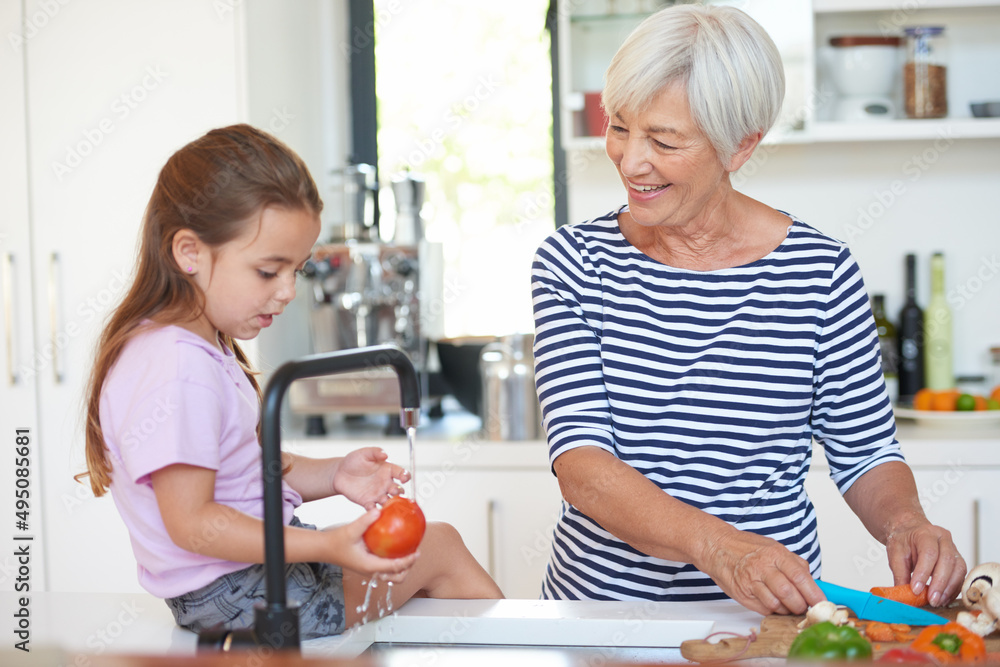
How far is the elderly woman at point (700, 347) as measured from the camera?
3.89ft

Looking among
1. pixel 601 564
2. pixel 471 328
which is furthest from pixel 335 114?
pixel 601 564

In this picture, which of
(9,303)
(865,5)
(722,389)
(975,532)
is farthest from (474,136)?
(722,389)

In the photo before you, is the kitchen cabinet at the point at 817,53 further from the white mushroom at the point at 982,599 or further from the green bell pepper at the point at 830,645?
the green bell pepper at the point at 830,645

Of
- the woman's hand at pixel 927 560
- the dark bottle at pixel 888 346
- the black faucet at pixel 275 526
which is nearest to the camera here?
the black faucet at pixel 275 526

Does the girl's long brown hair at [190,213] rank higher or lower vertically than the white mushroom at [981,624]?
higher

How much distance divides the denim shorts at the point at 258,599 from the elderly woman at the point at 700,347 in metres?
0.34

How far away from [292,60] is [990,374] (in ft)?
7.06

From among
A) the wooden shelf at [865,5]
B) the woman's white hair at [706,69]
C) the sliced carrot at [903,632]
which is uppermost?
the wooden shelf at [865,5]

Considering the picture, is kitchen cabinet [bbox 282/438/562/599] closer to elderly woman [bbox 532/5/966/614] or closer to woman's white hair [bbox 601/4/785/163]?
elderly woman [bbox 532/5/966/614]

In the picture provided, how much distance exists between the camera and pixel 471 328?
9.82 feet

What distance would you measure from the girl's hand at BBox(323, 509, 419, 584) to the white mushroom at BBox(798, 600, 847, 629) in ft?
1.33

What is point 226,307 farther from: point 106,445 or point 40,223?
point 40,223

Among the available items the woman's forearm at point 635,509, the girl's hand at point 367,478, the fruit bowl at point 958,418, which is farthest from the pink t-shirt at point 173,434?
the fruit bowl at point 958,418

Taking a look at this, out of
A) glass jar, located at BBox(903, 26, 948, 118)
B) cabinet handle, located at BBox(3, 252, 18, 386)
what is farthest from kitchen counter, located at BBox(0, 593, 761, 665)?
glass jar, located at BBox(903, 26, 948, 118)
